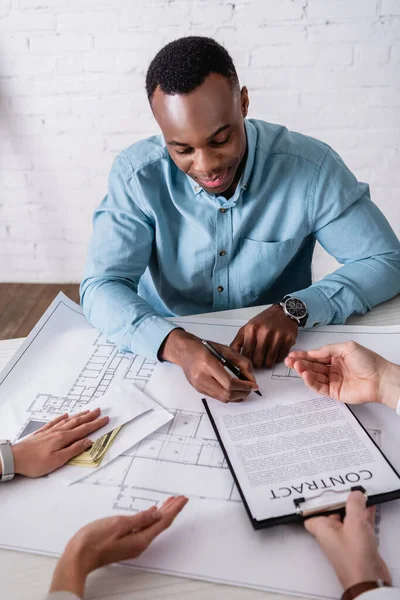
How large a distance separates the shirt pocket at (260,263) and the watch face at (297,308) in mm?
221

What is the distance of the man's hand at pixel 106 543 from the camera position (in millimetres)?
701

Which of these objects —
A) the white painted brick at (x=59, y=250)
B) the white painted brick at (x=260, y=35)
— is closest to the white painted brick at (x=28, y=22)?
the white painted brick at (x=260, y=35)

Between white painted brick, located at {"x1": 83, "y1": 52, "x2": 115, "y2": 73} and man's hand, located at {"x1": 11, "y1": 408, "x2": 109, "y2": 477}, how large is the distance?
74.1 inches

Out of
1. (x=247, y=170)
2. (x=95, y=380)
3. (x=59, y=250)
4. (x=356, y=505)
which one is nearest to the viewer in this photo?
(x=356, y=505)

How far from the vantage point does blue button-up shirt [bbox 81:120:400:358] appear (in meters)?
1.37

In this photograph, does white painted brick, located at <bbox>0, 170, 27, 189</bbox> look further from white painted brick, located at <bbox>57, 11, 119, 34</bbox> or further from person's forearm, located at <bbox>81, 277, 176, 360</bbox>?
person's forearm, located at <bbox>81, 277, 176, 360</bbox>

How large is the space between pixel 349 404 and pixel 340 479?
0.66ft

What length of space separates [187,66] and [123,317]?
52 cm

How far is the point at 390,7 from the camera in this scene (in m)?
2.27

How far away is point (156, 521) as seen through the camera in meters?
0.78

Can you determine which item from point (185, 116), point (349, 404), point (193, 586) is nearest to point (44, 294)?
point (185, 116)

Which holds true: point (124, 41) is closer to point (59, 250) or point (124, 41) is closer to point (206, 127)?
point (59, 250)

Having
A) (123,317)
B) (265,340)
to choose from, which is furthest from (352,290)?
(123,317)

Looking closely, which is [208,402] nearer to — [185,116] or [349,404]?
[349,404]
